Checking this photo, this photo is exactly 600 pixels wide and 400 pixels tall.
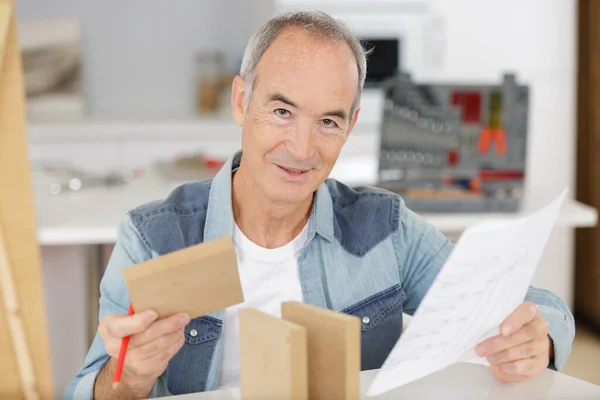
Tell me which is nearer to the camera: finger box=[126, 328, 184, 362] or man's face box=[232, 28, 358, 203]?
finger box=[126, 328, 184, 362]

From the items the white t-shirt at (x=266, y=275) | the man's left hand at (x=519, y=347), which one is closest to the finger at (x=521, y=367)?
the man's left hand at (x=519, y=347)

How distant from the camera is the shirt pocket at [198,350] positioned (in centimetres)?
140

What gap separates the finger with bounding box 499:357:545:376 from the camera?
1.23 meters

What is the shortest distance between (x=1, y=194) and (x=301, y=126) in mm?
1156

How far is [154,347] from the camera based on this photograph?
1086 mm

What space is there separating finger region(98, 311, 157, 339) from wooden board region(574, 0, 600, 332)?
3.39 meters

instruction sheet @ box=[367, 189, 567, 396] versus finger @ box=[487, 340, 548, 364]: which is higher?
instruction sheet @ box=[367, 189, 567, 396]

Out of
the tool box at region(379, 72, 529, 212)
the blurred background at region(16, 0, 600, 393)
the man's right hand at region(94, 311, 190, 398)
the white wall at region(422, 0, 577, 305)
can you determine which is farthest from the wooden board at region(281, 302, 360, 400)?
the white wall at region(422, 0, 577, 305)

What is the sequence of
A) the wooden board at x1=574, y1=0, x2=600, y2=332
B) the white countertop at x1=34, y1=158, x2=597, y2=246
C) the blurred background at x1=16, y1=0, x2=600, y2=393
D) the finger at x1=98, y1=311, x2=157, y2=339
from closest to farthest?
the finger at x1=98, y1=311, x2=157, y2=339 → the white countertop at x1=34, y1=158, x2=597, y2=246 → the blurred background at x1=16, y1=0, x2=600, y2=393 → the wooden board at x1=574, y1=0, x2=600, y2=332

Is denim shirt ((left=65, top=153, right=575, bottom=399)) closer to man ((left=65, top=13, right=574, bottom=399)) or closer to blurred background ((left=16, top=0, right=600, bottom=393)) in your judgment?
man ((left=65, top=13, right=574, bottom=399))

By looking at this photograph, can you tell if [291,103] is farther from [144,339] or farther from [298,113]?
[144,339]

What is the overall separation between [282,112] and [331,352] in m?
0.47

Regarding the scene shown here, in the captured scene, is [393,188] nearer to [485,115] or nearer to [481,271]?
[485,115]

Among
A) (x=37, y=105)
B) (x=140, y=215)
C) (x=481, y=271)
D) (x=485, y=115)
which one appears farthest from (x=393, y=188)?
(x=37, y=105)
